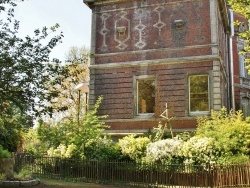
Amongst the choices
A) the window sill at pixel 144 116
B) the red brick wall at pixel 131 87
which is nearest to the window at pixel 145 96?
the window sill at pixel 144 116

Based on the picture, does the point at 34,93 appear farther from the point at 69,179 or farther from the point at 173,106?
the point at 173,106

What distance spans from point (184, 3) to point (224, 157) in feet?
34.2

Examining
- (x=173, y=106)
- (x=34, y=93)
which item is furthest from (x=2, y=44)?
(x=173, y=106)

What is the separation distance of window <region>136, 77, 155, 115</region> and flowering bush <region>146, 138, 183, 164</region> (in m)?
5.13

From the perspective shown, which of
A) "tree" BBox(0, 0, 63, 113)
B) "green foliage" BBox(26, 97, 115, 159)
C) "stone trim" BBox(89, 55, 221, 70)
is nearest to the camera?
"tree" BBox(0, 0, 63, 113)

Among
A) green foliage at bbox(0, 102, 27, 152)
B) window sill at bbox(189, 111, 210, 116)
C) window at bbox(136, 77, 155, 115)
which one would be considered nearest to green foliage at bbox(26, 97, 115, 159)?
window at bbox(136, 77, 155, 115)

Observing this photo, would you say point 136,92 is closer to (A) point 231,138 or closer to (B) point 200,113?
(B) point 200,113

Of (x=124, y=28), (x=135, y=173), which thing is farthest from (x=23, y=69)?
(x=124, y=28)

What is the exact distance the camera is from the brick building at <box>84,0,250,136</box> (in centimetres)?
1966

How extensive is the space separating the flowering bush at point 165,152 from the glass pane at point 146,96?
Answer: 513 cm

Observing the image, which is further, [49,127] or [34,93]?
[49,127]

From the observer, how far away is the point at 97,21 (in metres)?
22.6

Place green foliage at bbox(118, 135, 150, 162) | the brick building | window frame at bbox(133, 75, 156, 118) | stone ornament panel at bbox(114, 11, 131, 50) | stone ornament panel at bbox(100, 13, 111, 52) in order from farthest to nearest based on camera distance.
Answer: stone ornament panel at bbox(100, 13, 111, 52) < stone ornament panel at bbox(114, 11, 131, 50) < window frame at bbox(133, 75, 156, 118) < the brick building < green foliage at bbox(118, 135, 150, 162)

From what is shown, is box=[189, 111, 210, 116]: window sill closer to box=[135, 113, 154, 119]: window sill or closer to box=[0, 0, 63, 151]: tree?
box=[135, 113, 154, 119]: window sill
